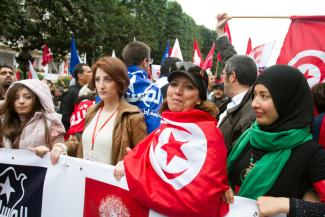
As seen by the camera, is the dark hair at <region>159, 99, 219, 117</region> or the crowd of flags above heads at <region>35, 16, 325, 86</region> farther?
the crowd of flags above heads at <region>35, 16, 325, 86</region>

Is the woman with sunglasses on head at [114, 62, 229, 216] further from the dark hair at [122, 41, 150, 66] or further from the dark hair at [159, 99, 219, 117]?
the dark hair at [122, 41, 150, 66]

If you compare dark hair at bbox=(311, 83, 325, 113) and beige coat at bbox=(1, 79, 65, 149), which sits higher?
dark hair at bbox=(311, 83, 325, 113)

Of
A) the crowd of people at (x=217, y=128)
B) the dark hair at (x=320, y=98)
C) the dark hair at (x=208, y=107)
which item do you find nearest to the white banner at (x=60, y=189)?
the crowd of people at (x=217, y=128)

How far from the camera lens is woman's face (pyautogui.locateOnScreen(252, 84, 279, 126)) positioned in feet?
7.68

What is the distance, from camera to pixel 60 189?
10.3 ft

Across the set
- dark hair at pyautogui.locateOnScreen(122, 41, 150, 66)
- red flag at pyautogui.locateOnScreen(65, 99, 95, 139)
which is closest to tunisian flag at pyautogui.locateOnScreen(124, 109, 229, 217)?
red flag at pyautogui.locateOnScreen(65, 99, 95, 139)

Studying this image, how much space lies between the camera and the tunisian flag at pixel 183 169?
6.97 ft

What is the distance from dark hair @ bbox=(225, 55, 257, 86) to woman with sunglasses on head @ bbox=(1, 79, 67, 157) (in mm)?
1695

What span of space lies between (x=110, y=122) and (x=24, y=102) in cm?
84

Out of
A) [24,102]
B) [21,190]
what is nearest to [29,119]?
[24,102]

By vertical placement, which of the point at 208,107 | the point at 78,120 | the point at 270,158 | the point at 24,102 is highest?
the point at 208,107

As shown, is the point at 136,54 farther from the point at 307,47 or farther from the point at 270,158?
the point at 270,158

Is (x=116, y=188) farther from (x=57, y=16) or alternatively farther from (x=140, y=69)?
(x=57, y=16)

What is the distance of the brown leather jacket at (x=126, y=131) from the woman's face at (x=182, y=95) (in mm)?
720
